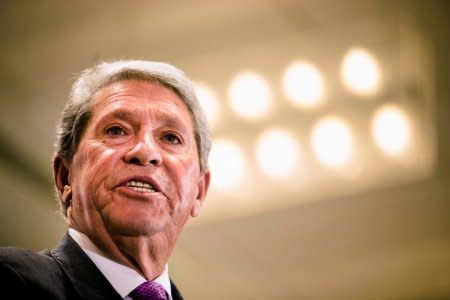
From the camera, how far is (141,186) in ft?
5.36

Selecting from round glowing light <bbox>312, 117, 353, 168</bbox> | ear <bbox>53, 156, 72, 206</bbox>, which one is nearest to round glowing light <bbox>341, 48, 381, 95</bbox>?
round glowing light <bbox>312, 117, 353, 168</bbox>

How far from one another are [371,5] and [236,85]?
70 cm

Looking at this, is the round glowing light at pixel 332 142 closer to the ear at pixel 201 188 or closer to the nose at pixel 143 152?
the ear at pixel 201 188

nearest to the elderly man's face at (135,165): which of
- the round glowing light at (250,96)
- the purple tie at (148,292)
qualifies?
the purple tie at (148,292)

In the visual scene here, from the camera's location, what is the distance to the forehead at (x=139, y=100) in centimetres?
176

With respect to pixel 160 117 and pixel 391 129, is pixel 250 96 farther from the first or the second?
pixel 160 117

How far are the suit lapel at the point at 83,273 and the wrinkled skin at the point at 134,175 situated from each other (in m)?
0.07

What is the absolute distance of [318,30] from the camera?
335 centimetres

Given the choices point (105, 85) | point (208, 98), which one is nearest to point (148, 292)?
point (105, 85)

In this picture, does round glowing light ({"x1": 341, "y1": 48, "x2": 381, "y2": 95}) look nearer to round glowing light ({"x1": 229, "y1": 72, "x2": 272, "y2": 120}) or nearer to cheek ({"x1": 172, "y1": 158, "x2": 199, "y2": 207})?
round glowing light ({"x1": 229, "y1": 72, "x2": 272, "y2": 120})

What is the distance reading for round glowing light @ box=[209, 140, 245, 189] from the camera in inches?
152

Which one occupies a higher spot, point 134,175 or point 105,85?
point 105,85

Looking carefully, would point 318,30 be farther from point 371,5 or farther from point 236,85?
point 236,85

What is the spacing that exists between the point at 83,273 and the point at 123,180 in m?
0.21
